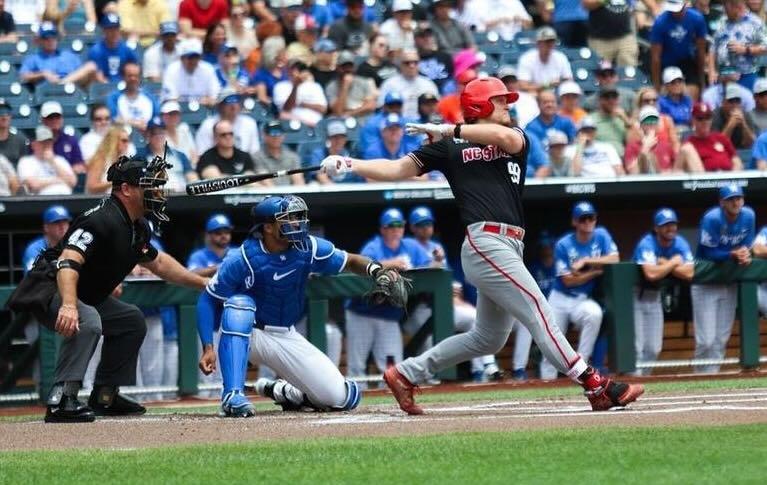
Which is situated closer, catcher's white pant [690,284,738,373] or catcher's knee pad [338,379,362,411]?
catcher's knee pad [338,379,362,411]

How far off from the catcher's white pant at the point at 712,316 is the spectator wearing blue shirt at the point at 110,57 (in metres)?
5.14

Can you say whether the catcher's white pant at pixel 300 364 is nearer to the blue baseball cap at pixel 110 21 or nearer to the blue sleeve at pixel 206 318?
the blue sleeve at pixel 206 318

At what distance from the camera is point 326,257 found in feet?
26.0

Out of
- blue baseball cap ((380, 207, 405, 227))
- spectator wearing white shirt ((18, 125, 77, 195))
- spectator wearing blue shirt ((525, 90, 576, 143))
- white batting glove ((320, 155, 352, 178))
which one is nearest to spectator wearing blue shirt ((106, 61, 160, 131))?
spectator wearing white shirt ((18, 125, 77, 195))

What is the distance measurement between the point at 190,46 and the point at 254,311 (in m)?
5.27

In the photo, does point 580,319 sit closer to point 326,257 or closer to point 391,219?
point 391,219

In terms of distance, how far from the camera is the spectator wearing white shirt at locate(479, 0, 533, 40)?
1484 centimetres

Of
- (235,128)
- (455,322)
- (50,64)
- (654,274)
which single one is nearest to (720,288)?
(654,274)

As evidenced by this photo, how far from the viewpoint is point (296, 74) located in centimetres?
1293

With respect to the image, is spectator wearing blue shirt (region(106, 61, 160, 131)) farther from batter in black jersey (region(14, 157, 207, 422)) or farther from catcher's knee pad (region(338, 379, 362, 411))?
catcher's knee pad (region(338, 379, 362, 411))

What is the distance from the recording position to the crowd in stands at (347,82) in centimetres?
1175

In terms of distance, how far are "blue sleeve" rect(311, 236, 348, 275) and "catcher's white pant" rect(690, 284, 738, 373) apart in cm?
451

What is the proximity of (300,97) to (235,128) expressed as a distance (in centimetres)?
103

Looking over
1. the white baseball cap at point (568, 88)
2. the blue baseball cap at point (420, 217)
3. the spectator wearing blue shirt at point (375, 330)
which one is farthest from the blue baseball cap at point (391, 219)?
the white baseball cap at point (568, 88)
